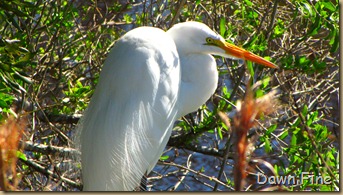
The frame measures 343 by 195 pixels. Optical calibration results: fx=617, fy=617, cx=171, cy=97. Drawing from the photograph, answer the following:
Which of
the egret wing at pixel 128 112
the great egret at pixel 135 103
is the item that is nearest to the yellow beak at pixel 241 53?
the great egret at pixel 135 103

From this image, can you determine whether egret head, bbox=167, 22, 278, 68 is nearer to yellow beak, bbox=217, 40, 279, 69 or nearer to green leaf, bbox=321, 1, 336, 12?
yellow beak, bbox=217, 40, 279, 69

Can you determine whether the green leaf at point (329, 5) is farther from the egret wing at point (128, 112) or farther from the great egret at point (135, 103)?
the egret wing at point (128, 112)

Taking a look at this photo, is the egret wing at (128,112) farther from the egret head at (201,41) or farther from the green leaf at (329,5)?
the green leaf at (329,5)

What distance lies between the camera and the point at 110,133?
1.58 metres

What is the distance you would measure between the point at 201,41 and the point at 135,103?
0.32m

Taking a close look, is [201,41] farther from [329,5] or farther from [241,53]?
[329,5]

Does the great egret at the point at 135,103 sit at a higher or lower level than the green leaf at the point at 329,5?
lower

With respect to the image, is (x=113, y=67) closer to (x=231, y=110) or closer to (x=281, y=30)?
(x=231, y=110)

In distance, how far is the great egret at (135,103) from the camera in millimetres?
1587

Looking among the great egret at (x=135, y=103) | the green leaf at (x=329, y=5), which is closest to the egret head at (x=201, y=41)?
the great egret at (x=135, y=103)

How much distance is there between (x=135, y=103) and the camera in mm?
1614

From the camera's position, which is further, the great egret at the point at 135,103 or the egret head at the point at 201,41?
the egret head at the point at 201,41

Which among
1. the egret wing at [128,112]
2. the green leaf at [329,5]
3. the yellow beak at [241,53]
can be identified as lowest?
the egret wing at [128,112]

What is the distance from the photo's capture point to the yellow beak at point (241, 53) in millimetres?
1705
